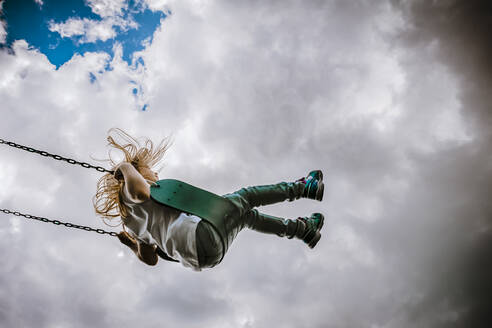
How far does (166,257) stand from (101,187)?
3.48 feet

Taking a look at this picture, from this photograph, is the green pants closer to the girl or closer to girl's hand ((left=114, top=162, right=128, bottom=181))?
the girl

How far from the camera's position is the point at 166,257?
3.12 metres

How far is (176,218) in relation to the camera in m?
2.54

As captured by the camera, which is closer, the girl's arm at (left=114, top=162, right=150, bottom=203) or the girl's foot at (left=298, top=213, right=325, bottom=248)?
the girl's arm at (left=114, top=162, right=150, bottom=203)

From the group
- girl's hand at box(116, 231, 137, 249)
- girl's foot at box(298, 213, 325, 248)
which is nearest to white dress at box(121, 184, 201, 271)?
girl's hand at box(116, 231, 137, 249)

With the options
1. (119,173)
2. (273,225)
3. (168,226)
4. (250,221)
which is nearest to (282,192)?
(273,225)

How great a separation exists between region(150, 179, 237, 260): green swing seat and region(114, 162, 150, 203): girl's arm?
8cm

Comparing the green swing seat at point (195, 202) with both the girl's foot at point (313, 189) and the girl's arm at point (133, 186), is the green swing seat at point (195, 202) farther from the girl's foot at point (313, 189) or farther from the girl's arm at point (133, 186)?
the girl's foot at point (313, 189)

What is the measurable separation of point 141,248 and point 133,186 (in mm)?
1008

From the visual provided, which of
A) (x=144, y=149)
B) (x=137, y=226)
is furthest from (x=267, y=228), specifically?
(x=144, y=149)

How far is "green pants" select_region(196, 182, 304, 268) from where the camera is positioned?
239 cm

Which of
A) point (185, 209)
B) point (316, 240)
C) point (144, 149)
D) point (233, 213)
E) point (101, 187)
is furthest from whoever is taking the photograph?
point (316, 240)

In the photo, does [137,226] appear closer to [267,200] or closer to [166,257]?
[166,257]

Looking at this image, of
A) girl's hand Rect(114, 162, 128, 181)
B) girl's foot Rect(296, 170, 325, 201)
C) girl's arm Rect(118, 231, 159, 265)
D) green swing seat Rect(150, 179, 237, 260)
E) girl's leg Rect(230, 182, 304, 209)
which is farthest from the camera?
girl's foot Rect(296, 170, 325, 201)
